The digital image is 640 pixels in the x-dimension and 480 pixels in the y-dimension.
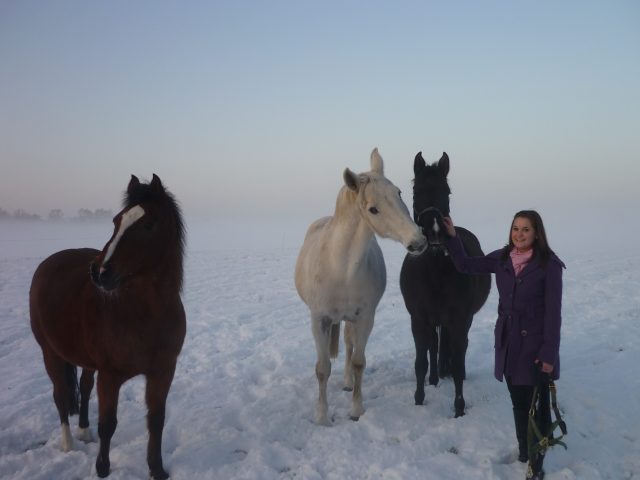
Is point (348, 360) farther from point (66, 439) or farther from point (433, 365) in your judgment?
point (66, 439)

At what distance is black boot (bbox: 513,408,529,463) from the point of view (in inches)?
112

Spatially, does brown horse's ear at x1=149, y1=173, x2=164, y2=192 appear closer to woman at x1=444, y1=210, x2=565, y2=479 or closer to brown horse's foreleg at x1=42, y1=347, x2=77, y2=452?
brown horse's foreleg at x1=42, y1=347, x2=77, y2=452

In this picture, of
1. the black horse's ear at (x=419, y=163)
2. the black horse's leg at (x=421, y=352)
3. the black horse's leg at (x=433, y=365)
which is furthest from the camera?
the black horse's leg at (x=433, y=365)

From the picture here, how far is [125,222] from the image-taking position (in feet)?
8.21

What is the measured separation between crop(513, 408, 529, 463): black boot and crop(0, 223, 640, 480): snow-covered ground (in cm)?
7

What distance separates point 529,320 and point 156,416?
2638 millimetres

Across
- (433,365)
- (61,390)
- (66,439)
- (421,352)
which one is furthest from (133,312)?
(433,365)

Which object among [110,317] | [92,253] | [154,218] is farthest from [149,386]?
[92,253]

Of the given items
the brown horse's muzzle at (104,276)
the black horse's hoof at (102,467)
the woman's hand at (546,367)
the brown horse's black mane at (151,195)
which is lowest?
the black horse's hoof at (102,467)

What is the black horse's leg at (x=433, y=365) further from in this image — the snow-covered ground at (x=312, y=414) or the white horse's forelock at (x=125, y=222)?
the white horse's forelock at (x=125, y=222)

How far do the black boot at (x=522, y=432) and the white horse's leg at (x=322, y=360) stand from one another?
5.05ft

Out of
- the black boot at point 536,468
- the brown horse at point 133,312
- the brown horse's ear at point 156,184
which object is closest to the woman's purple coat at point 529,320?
the black boot at point 536,468

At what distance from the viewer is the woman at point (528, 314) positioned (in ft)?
8.52

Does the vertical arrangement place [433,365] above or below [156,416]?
below
